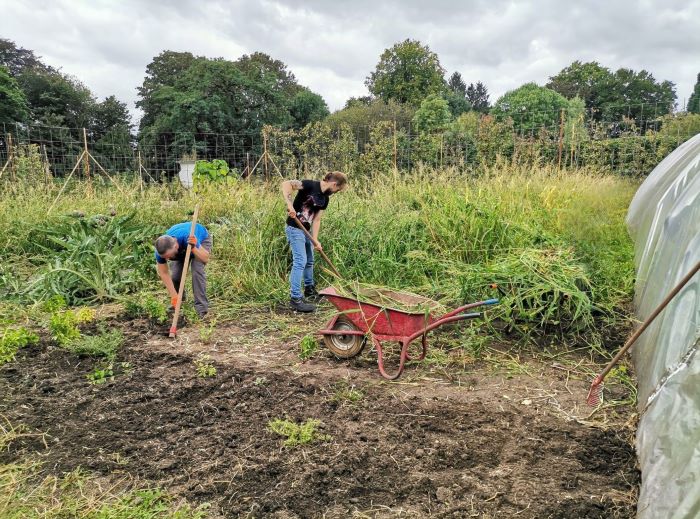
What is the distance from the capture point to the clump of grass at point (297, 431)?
8.68ft

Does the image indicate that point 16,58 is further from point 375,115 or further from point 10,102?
point 375,115

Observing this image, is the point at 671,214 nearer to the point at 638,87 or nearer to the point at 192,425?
the point at 192,425

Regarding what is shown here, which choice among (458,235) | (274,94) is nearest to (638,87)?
(274,94)

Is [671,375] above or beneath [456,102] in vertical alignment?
beneath

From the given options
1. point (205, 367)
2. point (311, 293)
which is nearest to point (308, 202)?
point (311, 293)

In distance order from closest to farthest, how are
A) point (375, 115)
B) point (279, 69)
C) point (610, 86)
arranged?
point (375, 115), point (279, 69), point (610, 86)

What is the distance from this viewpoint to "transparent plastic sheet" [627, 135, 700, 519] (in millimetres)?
1767

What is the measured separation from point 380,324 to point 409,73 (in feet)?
156

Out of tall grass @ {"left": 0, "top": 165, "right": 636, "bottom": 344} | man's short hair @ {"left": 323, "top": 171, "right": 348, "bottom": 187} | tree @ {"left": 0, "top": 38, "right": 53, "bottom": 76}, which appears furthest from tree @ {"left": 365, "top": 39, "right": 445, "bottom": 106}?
man's short hair @ {"left": 323, "top": 171, "right": 348, "bottom": 187}

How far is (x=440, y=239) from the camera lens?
18.5 feet

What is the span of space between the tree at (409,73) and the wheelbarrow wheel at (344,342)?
144ft

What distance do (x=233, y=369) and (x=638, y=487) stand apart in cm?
250

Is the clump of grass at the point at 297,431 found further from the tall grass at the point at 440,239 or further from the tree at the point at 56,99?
the tree at the point at 56,99

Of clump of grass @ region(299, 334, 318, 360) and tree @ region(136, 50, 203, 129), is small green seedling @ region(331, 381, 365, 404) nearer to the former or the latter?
clump of grass @ region(299, 334, 318, 360)
